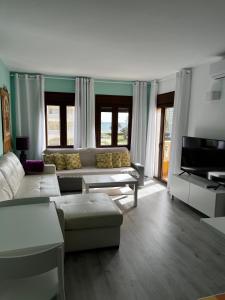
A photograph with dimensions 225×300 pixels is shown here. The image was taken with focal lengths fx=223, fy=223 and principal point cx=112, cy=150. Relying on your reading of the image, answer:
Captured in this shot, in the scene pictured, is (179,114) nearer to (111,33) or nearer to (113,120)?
(113,120)

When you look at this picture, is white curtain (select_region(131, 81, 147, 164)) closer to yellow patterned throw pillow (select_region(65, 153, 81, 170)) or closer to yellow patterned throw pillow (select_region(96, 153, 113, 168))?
yellow patterned throw pillow (select_region(96, 153, 113, 168))

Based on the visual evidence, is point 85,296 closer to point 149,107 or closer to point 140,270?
point 140,270

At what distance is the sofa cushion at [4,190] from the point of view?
264 cm

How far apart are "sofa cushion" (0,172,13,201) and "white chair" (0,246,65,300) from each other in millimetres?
1474

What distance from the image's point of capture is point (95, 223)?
2.54 m

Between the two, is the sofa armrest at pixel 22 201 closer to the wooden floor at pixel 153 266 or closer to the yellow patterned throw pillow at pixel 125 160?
the wooden floor at pixel 153 266

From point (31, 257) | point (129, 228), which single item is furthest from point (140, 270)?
point (31, 257)

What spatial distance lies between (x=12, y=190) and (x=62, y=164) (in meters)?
1.83

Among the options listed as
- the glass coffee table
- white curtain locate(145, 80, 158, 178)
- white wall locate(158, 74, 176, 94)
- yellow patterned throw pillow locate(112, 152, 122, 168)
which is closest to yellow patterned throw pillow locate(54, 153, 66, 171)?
the glass coffee table

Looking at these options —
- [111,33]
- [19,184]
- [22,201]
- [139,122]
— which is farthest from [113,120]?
[22,201]

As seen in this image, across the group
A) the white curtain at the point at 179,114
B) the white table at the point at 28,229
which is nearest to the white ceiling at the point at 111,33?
the white curtain at the point at 179,114

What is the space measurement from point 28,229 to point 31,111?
424 centimetres

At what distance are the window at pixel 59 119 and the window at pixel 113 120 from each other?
2.27ft

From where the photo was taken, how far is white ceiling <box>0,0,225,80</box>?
2014 millimetres
